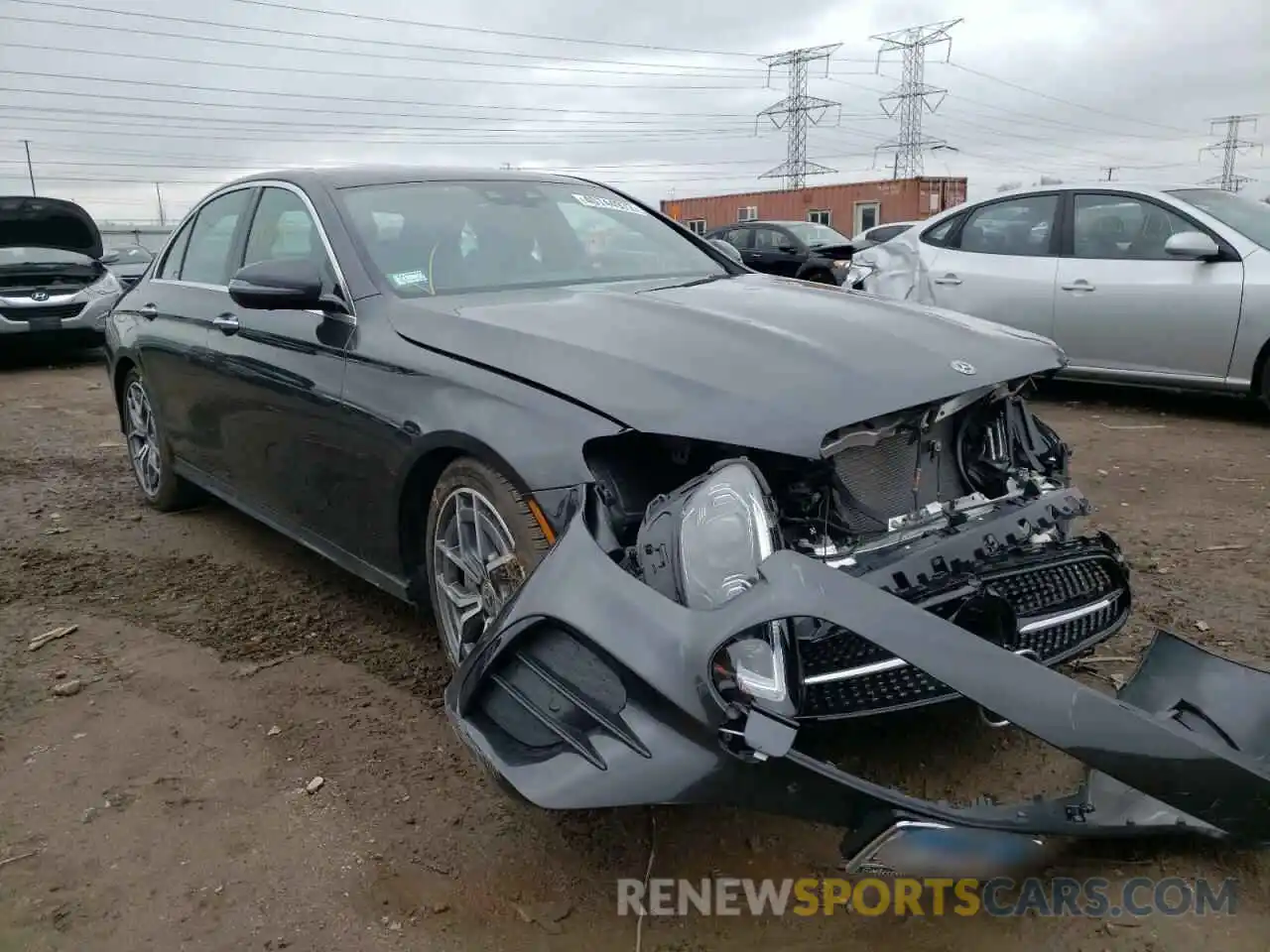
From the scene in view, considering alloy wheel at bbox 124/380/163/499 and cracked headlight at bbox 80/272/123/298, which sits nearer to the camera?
alloy wheel at bbox 124/380/163/499

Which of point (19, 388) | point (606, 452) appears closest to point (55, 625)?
point (606, 452)

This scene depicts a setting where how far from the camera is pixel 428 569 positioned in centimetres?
285

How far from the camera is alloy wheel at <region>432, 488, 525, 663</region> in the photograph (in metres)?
2.49

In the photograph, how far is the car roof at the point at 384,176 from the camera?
3.53 meters

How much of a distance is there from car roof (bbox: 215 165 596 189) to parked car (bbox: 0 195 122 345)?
7761mm

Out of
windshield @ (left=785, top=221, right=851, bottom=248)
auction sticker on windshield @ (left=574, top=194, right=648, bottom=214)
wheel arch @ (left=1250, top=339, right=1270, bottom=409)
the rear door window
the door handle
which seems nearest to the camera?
the door handle

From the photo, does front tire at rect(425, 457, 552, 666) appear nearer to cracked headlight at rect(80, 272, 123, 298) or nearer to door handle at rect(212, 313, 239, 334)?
door handle at rect(212, 313, 239, 334)

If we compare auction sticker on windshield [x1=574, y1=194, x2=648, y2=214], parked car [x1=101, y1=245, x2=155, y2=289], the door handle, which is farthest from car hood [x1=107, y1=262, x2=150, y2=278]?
auction sticker on windshield [x1=574, y1=194, x2=648, y2=214]

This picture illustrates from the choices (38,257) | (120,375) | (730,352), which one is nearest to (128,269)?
(38,257)

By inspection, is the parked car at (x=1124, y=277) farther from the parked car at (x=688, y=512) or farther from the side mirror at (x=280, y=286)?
the side mirror at (x=280, y=286)

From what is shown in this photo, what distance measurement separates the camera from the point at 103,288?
37.3 ft

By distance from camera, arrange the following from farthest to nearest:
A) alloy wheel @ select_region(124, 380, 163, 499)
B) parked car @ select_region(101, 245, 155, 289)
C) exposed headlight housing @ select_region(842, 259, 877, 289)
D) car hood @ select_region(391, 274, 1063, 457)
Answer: parked car @ select_region(101, 245, 155, 289)
exposed headlight housing @ select_region(842, 259, 877, 289)
alloy wheel @ select_region(124, 380, 163, 499)
car hood @ select_region(391, 274, 1063, 457)

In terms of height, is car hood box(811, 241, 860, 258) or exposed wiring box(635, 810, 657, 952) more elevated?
car hood box(811, 241, 860, 258)

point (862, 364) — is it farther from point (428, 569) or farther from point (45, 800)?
point (45, 800)
